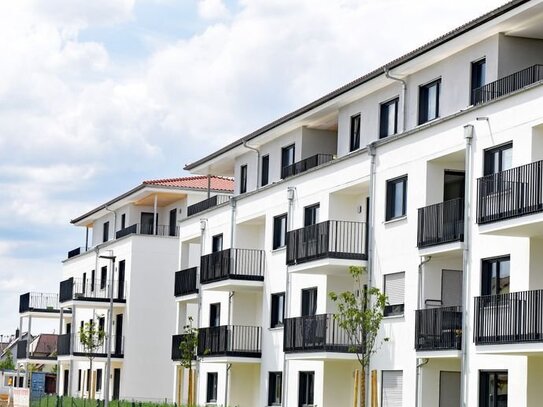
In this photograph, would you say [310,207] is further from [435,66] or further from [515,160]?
[515,160]

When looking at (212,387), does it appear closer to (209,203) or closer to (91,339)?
(209,203)

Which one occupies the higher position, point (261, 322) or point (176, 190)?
point (176, 190)

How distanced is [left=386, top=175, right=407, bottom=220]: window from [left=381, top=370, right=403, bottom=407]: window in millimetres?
4371

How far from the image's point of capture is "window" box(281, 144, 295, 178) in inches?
1805

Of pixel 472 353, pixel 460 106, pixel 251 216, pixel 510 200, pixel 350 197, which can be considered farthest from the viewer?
pixel 251 216

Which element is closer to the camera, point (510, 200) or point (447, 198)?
point (510, 200)

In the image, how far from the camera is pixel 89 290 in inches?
2623

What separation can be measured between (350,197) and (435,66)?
608 centimetres

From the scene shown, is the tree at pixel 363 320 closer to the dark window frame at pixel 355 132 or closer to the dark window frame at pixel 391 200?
the dark window frame at pixel 391 200

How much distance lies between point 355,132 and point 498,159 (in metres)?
10.4

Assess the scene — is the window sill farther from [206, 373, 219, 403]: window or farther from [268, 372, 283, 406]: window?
[206, 373, 219, 403]: window

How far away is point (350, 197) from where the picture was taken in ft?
132

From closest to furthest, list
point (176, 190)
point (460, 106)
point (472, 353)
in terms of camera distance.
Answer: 1. point (472, 353)
2. point (460, 106)
3. point (176, 190)

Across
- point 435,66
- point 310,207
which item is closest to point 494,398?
point 435,66
